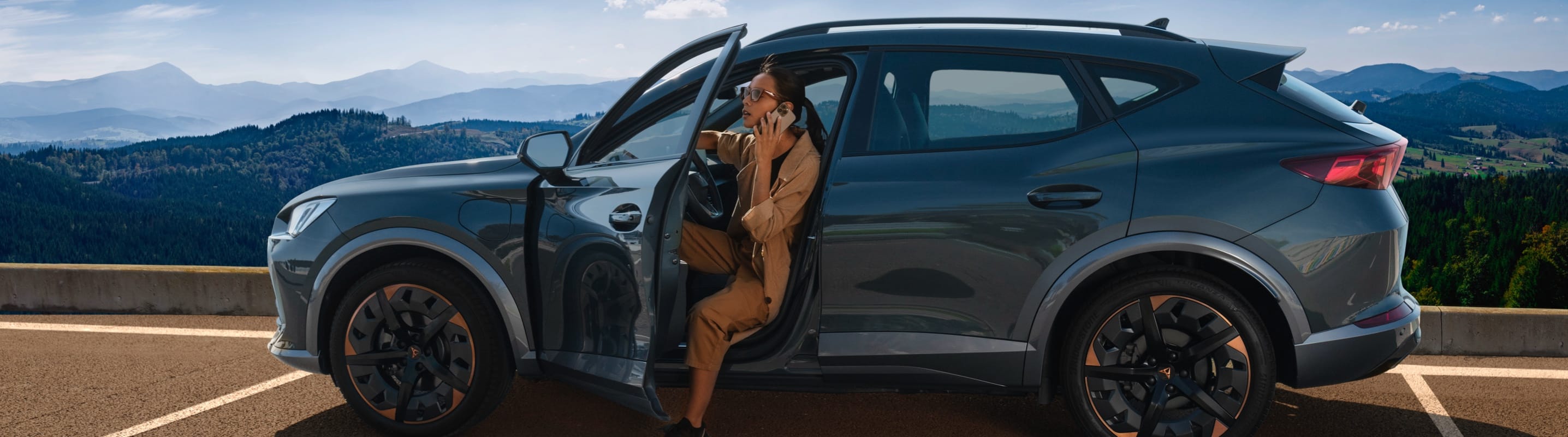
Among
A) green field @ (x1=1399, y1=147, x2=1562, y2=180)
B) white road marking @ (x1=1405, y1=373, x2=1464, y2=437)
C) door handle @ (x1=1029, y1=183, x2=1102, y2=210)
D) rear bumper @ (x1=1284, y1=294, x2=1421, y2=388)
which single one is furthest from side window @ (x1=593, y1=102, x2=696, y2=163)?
green field @ (x1=1399, y1=147, x2=1562, y2=180)

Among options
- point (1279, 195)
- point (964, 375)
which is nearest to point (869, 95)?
point (964, 375)

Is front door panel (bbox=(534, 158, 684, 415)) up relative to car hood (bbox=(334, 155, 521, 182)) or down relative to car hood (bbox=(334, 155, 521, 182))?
down

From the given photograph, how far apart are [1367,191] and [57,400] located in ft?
17.1

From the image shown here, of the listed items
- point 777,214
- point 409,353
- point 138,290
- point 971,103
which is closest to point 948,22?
point 971,103

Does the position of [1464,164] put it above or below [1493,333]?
below

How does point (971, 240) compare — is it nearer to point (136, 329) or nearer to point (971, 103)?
point (971, 103)

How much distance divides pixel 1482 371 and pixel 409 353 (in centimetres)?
491

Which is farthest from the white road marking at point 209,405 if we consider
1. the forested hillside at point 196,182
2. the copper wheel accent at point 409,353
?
the forested hillside at point 196,182

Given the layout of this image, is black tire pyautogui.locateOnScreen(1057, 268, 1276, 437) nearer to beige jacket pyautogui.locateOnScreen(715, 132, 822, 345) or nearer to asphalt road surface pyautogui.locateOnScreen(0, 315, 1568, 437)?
asphalt road surface pyautogui.locateOnScreen(0, 315, 1568, 437)

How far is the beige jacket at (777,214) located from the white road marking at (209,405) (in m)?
2.42

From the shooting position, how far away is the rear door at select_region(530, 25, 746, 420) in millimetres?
3172

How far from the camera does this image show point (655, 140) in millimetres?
3469

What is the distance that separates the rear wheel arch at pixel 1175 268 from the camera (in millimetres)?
3168

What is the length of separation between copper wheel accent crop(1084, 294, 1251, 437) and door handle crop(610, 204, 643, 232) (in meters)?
1.53
